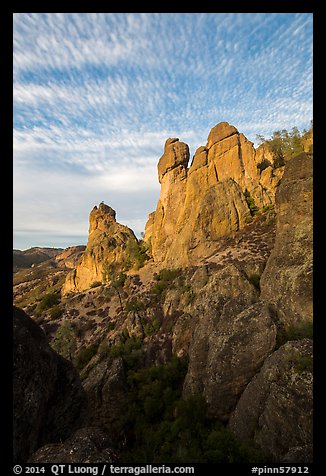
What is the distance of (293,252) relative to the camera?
20.1 m

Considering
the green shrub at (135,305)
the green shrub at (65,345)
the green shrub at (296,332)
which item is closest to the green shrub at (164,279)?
the green shrub at (135,305)

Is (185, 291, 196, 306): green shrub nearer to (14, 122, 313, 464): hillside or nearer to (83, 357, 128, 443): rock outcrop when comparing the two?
(14, 122, 313, 464): hillside

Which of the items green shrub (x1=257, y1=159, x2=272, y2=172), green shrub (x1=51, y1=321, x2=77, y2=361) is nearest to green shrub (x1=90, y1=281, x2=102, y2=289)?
green shrub (x1=51, y1=321, x2=77, y2=361)

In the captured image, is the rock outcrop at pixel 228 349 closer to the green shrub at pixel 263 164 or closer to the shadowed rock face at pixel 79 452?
the shadowed rock face at pixel 79 452

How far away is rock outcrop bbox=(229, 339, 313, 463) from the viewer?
11.6 metres

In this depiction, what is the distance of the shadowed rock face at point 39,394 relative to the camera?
10023mm

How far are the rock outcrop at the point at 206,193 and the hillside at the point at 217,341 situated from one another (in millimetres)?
414

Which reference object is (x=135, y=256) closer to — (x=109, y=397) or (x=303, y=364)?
(x=109, y=397)

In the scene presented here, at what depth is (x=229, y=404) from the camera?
17422 millimetres

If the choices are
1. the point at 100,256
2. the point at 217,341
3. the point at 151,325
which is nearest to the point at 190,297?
the point at 151,325

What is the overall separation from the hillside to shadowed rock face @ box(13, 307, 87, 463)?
227 millimetres

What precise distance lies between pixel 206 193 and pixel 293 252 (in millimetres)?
37804
